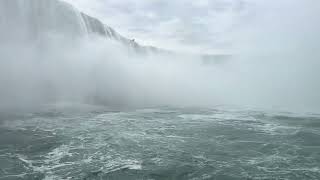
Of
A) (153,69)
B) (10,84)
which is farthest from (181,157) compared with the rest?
(153,69)

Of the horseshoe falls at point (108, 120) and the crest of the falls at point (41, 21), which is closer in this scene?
the horseshoe falls at point (108, 120)

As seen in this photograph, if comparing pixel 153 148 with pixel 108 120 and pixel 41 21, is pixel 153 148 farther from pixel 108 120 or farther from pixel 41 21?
pixel 41 21

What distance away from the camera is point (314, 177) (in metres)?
12.1

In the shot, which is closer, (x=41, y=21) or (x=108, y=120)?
(x=108, y=120)

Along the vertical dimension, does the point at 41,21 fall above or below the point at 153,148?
above

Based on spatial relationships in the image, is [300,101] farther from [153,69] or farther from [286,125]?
[286,125]

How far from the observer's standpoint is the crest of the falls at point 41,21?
29.8 metres

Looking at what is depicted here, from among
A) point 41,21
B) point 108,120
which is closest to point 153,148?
point 108,120

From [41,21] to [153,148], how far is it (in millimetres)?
21570

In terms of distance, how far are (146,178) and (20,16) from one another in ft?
75.0

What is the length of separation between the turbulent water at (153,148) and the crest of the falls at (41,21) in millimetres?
9876

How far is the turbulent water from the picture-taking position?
40.5 feet

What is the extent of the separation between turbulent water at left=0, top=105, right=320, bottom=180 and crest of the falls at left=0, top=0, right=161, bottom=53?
9876 millimetres

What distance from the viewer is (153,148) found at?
15.4 m
